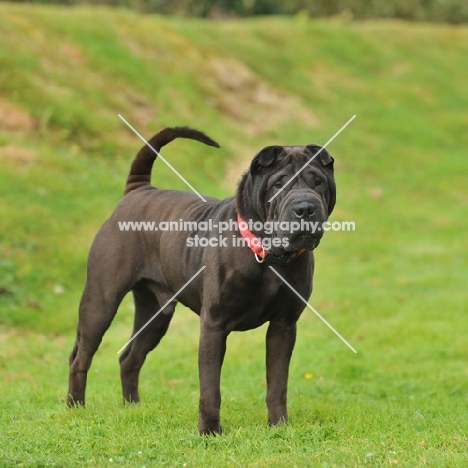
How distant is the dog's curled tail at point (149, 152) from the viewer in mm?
6699

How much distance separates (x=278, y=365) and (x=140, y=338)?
5.32 feet

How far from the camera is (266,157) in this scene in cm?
531

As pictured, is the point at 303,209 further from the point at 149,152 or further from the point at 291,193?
the point at 149,152

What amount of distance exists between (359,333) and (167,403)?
4.31m

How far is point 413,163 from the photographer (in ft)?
76.2

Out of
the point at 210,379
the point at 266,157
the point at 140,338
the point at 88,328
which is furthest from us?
the point at 140,338

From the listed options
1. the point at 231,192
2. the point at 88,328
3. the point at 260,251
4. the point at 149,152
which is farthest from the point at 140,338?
the point at 231,192

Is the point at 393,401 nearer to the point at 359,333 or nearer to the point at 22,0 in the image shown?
the point at 359,333

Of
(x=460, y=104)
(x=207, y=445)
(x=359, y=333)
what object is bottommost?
(x=460, y=104)

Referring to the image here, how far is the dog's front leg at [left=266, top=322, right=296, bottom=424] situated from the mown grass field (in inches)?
6.7

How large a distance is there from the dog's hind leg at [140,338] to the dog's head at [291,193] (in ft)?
6.12

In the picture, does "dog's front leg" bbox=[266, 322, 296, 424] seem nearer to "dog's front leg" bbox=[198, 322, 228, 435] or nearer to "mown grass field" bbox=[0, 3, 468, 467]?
"mown grass field" bbox=[0, 3, 468, 467]

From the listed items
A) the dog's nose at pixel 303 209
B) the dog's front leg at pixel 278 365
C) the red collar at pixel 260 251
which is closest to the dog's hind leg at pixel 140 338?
the dog's front leg at pixel 278 365

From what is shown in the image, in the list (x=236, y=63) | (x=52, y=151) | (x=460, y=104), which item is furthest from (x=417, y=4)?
(x=52, y=151)
